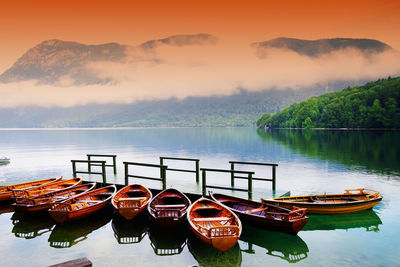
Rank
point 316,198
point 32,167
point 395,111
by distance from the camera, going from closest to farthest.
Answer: point 316,198, point 32,167, point 395,111

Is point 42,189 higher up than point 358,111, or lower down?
lower down

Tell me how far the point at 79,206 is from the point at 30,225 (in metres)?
2.57

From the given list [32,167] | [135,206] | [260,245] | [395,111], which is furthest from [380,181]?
[395,111]

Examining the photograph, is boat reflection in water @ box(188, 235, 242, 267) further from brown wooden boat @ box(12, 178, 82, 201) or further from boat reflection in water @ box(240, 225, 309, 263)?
brown wooden boat @ box(12, 178, 82, 201)

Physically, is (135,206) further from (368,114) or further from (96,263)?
(368,114)

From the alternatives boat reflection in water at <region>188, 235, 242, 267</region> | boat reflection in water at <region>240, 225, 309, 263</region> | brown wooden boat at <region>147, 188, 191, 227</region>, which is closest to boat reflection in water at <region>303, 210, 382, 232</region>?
boat reflection in water at <region>240, 225, 309, 263</region>

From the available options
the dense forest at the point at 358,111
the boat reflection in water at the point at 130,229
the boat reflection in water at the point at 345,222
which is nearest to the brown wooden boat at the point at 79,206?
the boat reflection in water at the point at 130,229

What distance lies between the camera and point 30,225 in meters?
13.4

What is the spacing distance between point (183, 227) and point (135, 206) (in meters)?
2.63

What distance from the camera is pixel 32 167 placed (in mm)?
36031

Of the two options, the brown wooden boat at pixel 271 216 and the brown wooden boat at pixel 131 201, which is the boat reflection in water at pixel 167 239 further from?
the brown wooden boat at pixel 271 216

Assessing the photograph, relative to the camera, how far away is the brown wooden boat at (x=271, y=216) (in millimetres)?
10867

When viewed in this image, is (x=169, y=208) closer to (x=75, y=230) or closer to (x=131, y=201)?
(x=131, y=201)

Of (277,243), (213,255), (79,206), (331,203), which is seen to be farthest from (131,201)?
(331,203)
